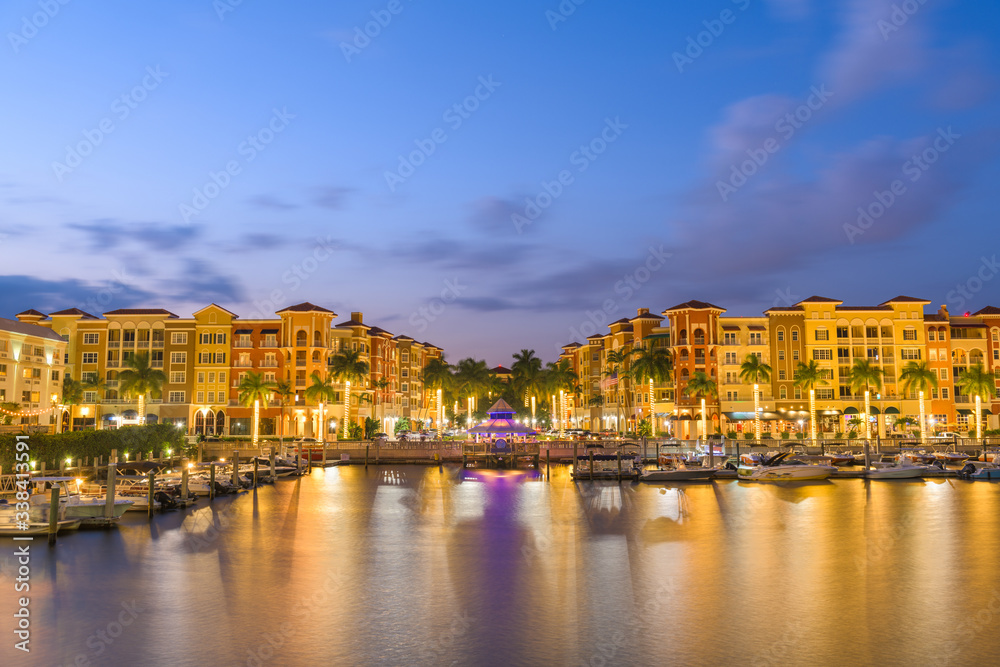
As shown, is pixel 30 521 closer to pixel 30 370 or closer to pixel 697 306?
pixel 30 370

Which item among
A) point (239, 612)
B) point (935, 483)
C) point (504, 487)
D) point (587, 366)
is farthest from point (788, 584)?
point (587, 366)

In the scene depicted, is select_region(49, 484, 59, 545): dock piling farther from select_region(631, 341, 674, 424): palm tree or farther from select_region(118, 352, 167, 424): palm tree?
select_region(631, 341, 674, 424): palm tree

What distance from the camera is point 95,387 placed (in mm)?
106312

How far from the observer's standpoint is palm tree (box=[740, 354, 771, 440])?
103 m

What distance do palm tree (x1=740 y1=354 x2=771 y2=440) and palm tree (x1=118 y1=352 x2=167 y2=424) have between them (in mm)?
79689

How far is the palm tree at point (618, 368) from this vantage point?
121419 millimetres

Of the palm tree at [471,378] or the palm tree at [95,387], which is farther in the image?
the palm tree at [471,378]

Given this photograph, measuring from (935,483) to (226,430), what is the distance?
3393 inches

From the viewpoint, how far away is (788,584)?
2492cm

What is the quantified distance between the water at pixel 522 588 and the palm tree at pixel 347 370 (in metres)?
62.2

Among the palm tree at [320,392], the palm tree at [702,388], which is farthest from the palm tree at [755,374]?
the palm tree at [320,392]

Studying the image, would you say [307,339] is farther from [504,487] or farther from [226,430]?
[504,487]

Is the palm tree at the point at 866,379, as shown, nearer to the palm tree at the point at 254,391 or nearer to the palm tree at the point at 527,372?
the palm tree at the point at 527,372

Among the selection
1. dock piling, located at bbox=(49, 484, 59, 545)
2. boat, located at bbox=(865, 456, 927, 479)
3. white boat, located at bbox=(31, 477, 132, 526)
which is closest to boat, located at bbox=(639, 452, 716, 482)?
boat, located at bbox=(865, 456, 927, 479)
